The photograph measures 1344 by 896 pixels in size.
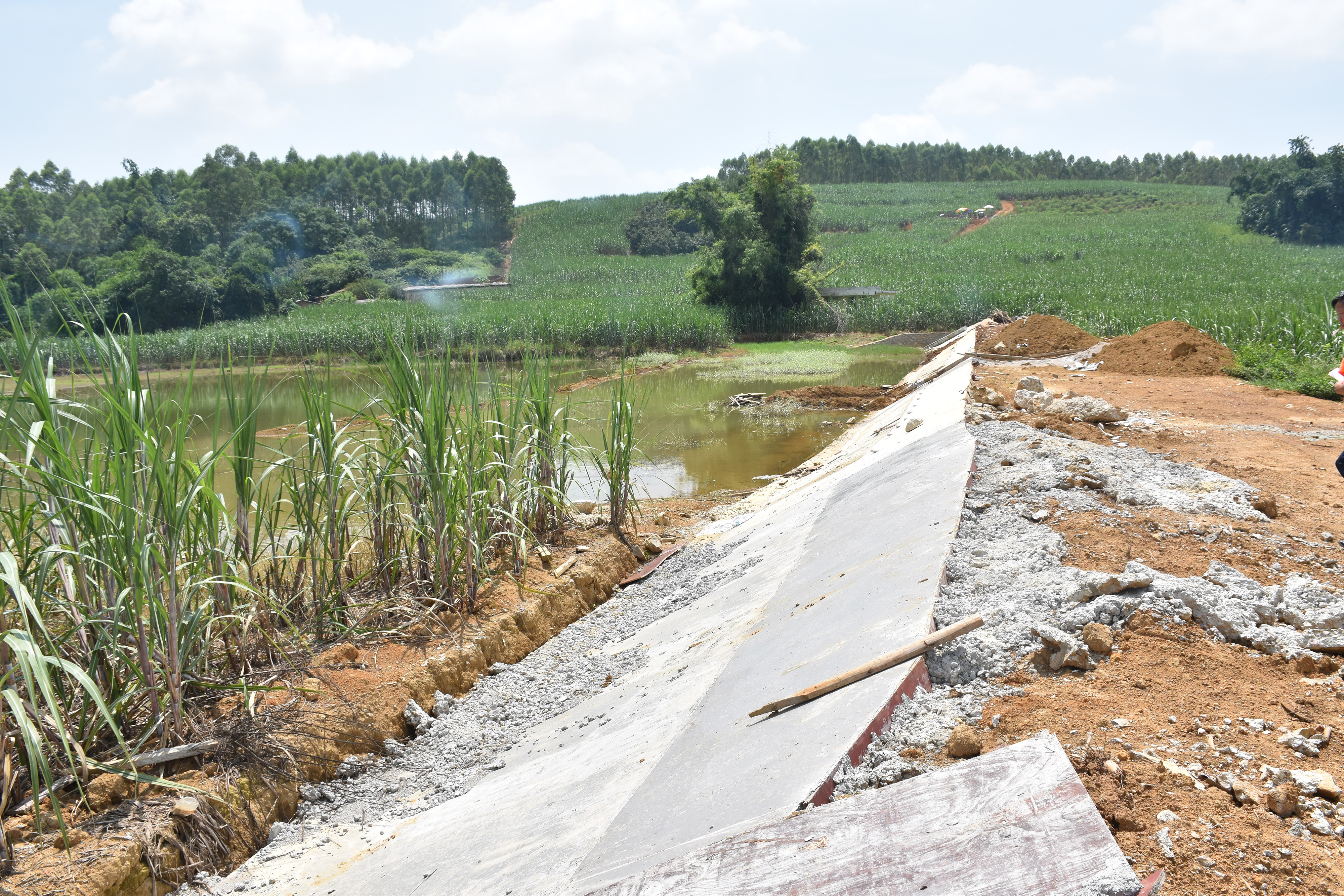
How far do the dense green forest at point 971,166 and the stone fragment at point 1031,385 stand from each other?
80087mm

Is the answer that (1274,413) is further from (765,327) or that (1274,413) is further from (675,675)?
(765,327)

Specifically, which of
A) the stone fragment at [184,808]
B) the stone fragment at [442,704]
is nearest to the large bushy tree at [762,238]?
the stone fragment at [442,704]

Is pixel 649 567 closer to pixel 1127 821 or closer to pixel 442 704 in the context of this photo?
pixel 442 704

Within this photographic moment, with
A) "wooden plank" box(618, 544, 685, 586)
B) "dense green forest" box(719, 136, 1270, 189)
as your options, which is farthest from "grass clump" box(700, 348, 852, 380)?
"dense green forest" box(719, 136, 1270, 189)

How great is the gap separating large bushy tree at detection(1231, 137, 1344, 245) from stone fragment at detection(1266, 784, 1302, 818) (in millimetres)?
50164

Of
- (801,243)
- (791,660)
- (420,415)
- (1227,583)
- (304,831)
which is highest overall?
(801,243)

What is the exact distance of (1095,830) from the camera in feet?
4.96

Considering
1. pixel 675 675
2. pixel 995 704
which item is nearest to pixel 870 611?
pixel 995 704

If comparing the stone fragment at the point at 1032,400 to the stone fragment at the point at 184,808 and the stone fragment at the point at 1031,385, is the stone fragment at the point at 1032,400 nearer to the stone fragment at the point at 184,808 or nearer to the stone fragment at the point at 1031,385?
the stone fragment at the point at 1031,385

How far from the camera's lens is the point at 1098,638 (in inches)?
96.7

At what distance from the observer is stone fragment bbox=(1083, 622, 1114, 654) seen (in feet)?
8.04

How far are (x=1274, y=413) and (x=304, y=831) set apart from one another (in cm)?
898

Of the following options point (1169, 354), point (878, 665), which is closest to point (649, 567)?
point (878, 665)

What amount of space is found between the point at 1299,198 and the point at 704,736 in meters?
52.1
